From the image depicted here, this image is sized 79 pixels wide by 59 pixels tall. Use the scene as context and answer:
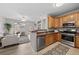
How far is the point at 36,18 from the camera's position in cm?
192

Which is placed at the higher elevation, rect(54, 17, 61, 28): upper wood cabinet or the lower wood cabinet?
rect(54, 17, 61, 28): upper wood cabinet

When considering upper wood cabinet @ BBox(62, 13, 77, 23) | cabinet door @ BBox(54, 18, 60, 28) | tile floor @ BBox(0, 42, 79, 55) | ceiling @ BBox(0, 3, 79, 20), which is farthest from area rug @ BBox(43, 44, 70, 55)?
ceiling @ BBox(0, 3, 79, 20)

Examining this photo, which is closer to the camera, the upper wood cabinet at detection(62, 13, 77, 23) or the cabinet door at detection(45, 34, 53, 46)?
the upper wood cabinet at detection(62, 13, 77, 23)

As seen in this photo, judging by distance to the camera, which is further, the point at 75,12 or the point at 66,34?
the point at 66,34

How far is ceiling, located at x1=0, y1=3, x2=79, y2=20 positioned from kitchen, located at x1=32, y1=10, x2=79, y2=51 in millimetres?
120

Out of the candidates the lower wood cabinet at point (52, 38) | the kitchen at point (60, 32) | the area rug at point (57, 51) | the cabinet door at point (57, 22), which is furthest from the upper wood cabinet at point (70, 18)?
the area rug at point (57, 51)

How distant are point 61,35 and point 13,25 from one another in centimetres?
99

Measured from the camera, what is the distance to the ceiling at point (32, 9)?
183 cm

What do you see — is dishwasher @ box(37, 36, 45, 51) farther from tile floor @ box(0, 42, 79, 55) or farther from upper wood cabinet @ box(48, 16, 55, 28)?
upper wood cabinet @ box(48, 16, 55, 28)

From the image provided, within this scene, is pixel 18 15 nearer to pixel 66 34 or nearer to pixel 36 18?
pixel 36 18

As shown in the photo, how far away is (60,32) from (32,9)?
747 mm

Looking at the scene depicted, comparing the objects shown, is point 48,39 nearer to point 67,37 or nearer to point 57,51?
point 57,51

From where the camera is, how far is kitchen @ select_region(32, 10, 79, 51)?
189 centimetres

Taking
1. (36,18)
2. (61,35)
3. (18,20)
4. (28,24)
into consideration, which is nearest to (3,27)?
(18,20)
